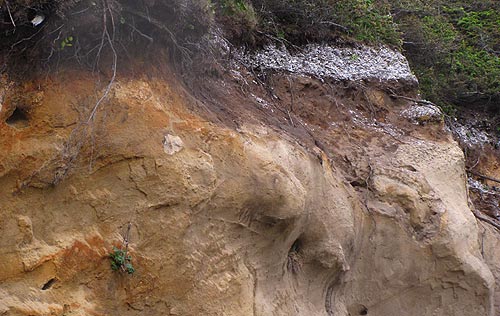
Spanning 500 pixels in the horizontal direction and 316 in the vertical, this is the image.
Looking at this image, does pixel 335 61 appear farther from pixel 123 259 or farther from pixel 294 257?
pixel 123 259

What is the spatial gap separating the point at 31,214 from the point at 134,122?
80 cm

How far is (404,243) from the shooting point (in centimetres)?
607

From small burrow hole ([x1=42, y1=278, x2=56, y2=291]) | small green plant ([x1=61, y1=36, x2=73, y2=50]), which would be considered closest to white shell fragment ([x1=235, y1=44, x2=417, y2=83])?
small green plant ([x1=61, y1=36, x2=73, y2=50])

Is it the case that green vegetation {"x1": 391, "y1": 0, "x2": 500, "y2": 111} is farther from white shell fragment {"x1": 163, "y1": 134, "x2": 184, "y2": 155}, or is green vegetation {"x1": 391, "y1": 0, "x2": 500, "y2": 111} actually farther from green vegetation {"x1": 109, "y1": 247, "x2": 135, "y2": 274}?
green vegetation {"x1": 109, "y1": 247, "x2": 135, "y2": 274}

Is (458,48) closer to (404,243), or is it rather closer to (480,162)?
(480,162)

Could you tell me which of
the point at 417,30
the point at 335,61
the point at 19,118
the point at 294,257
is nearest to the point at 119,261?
the point at 19,118

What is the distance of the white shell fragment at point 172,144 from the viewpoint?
4.36 metres

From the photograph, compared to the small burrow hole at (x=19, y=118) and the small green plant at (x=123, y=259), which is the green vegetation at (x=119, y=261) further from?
the small burrow hole at (x=19, y=118)

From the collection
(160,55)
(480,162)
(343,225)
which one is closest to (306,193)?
(343,225)

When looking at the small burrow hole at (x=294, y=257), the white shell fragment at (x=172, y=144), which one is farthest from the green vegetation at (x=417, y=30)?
the small burrow hole at (x=294, y=257)

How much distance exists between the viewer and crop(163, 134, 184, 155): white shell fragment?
14.3 ft

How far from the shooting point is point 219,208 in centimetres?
454

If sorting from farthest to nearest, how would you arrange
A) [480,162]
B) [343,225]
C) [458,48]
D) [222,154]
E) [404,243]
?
1. [458,48]
2. [480,162]
3. [404,243]
4. [343,225]
5. [222,154]

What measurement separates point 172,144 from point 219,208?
0.51m
